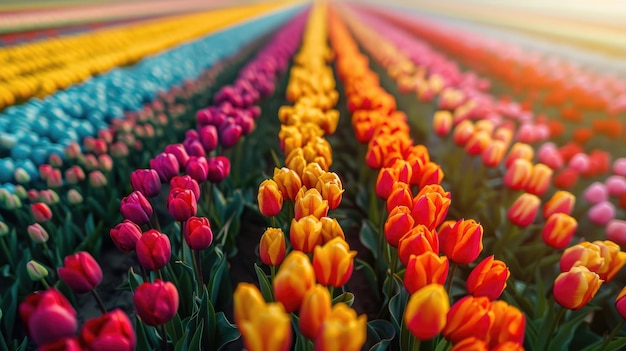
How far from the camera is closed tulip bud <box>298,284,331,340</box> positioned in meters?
1.01

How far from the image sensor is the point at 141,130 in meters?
3.48

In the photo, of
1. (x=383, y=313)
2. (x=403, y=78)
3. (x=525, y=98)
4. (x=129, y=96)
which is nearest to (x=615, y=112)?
(x=525, y=98)

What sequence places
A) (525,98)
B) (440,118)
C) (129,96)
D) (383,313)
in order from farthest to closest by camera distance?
(525,98), (129,96), (440,118), (383,313)

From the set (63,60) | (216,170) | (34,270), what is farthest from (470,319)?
(63,60)

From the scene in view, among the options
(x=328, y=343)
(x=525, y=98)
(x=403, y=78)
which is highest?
(x=328, y=343)

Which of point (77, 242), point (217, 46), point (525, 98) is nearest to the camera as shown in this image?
point (77, 242)

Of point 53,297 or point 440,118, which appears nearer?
point 53,297

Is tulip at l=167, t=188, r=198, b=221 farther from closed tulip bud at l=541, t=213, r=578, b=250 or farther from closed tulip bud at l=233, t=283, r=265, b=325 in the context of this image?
closed tulip bud at l=541, t=213, r=578, b=250

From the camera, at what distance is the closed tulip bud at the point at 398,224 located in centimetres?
148

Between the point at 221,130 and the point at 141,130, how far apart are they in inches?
45.1

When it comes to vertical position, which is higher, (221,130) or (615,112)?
(221,130)

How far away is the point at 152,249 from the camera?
4.76 ft

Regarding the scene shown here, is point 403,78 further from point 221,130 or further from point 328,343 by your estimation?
point 328,343

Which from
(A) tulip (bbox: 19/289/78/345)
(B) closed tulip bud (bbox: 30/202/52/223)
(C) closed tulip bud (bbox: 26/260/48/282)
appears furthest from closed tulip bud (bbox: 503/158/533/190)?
(B) closed tulip bud (bbox: 30/202/52/223)
